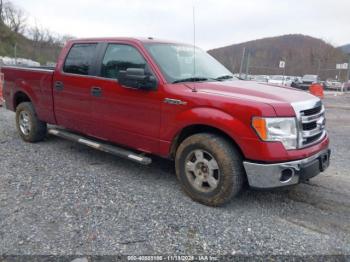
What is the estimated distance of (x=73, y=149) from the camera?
6.00 meters

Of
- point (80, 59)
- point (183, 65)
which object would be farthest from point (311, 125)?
point (80, 59)

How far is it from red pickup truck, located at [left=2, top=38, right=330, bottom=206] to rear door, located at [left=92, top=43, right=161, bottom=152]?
0.04 ft

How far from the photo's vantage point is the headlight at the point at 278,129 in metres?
3.39

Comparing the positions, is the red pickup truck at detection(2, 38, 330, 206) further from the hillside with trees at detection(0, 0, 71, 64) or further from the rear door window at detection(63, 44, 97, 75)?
the hillside with trees at detection(0, 0, 71, 64)

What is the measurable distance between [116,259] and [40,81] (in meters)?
3.93

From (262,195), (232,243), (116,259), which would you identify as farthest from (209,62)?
(116,259)

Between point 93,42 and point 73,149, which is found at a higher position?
point 93,42

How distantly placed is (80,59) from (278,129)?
3.25m

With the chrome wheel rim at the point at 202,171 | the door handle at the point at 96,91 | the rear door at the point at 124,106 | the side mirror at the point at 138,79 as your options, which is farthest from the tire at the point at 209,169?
the door handle at the point at 96,91

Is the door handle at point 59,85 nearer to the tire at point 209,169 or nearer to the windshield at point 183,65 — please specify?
the windshield at point 183,65

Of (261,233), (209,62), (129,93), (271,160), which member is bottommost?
(261,233)

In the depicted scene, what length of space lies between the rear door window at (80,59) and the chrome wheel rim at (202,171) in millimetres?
2156

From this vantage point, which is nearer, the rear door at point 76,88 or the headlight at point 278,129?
the headlight at point 278,129

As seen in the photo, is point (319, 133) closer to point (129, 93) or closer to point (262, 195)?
point (262, 195)
